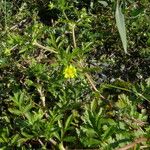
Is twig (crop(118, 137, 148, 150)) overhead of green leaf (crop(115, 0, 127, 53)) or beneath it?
beneath

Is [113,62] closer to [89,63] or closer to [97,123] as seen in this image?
[89,63]

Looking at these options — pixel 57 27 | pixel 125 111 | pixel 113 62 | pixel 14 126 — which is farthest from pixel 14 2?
pixel 125 111

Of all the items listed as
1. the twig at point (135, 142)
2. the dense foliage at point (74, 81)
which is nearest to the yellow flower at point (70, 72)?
the dense foliage at point (74, 81)

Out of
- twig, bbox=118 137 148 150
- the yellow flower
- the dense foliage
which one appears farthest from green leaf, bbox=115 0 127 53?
the yellow flower

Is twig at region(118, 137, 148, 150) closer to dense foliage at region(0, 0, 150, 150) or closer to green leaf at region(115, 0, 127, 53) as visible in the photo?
dense foliage at region(0, 0, 150, 150)

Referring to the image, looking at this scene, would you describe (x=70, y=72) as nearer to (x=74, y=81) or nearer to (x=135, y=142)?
(x=74, y=81)

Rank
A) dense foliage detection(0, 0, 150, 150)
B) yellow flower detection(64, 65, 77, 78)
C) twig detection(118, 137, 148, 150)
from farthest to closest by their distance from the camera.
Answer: yellow flower detection(64, 65, 77, 78), dense foliage detection(0, 0, 150, 150), twig detection(118, 137, 148, 150)

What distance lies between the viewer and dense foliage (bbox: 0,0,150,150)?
7.49ft

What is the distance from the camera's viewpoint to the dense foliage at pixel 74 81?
228cm

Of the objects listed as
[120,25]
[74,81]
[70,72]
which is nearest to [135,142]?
[120,25]

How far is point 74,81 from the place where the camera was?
2797mm

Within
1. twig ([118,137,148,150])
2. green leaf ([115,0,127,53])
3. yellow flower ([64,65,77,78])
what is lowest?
twig ([118,137,148,150])

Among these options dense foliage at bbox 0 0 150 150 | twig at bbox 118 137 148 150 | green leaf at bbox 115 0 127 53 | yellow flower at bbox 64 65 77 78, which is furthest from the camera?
yellow flower at bbox 64 65 77 78

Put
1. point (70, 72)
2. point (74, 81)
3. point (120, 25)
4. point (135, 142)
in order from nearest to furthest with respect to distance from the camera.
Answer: point (120, 25) → point (135, 142) → point (70, 72) → point (74, 81)
